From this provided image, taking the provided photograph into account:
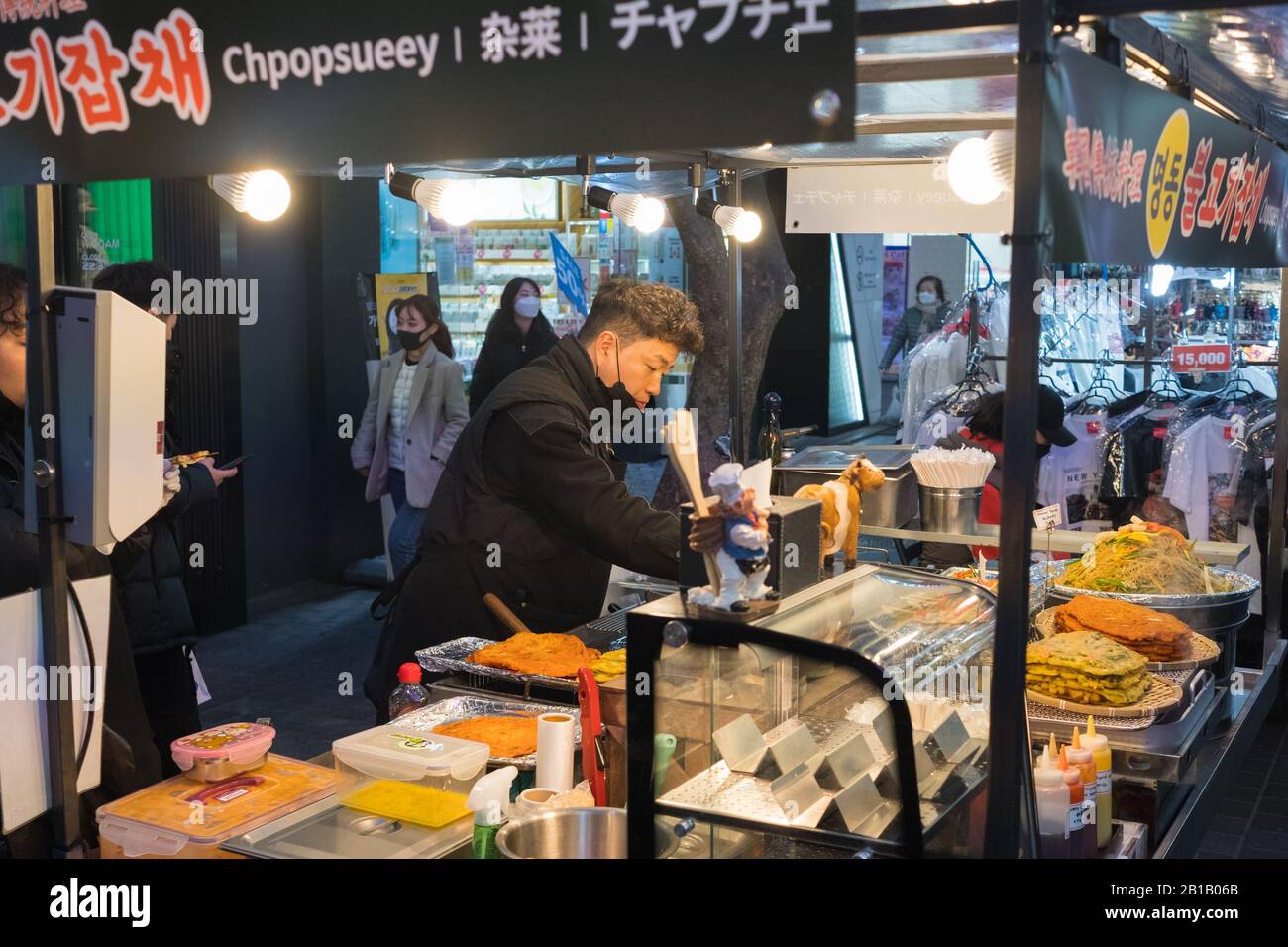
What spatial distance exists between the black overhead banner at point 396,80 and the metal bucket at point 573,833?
1245 millimetres

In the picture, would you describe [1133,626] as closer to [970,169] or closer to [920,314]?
[970,169]

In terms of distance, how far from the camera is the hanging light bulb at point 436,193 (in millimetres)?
5434

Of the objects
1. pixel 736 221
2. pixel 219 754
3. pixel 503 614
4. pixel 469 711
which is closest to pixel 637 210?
pixel 736 221

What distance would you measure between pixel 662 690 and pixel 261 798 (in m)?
0.92

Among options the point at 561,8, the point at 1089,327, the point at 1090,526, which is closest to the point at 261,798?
the point at 561,8

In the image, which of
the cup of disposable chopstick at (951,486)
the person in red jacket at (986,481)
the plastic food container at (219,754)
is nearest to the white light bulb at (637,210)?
the person in red jacket at (986,481)

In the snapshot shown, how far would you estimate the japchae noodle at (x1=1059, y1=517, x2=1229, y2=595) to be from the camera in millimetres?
4023

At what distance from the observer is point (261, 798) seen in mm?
2637

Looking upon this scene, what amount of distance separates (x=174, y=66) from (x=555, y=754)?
1556 millimetres

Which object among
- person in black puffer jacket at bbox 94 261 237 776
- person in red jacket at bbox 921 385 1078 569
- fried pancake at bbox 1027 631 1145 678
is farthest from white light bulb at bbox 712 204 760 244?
fried pancake at bbox 1027 631 1145 678

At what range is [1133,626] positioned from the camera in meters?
3.62

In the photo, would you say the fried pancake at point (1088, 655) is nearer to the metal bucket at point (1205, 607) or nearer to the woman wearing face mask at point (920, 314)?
the metal bucket at point (1205, 607)

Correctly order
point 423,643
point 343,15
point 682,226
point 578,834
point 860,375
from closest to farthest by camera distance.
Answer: point 343,15 < point 578,834 < point 423,643 < point 682,226 < point 860,375

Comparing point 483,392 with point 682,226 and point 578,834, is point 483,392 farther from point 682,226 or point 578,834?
point 578,834
